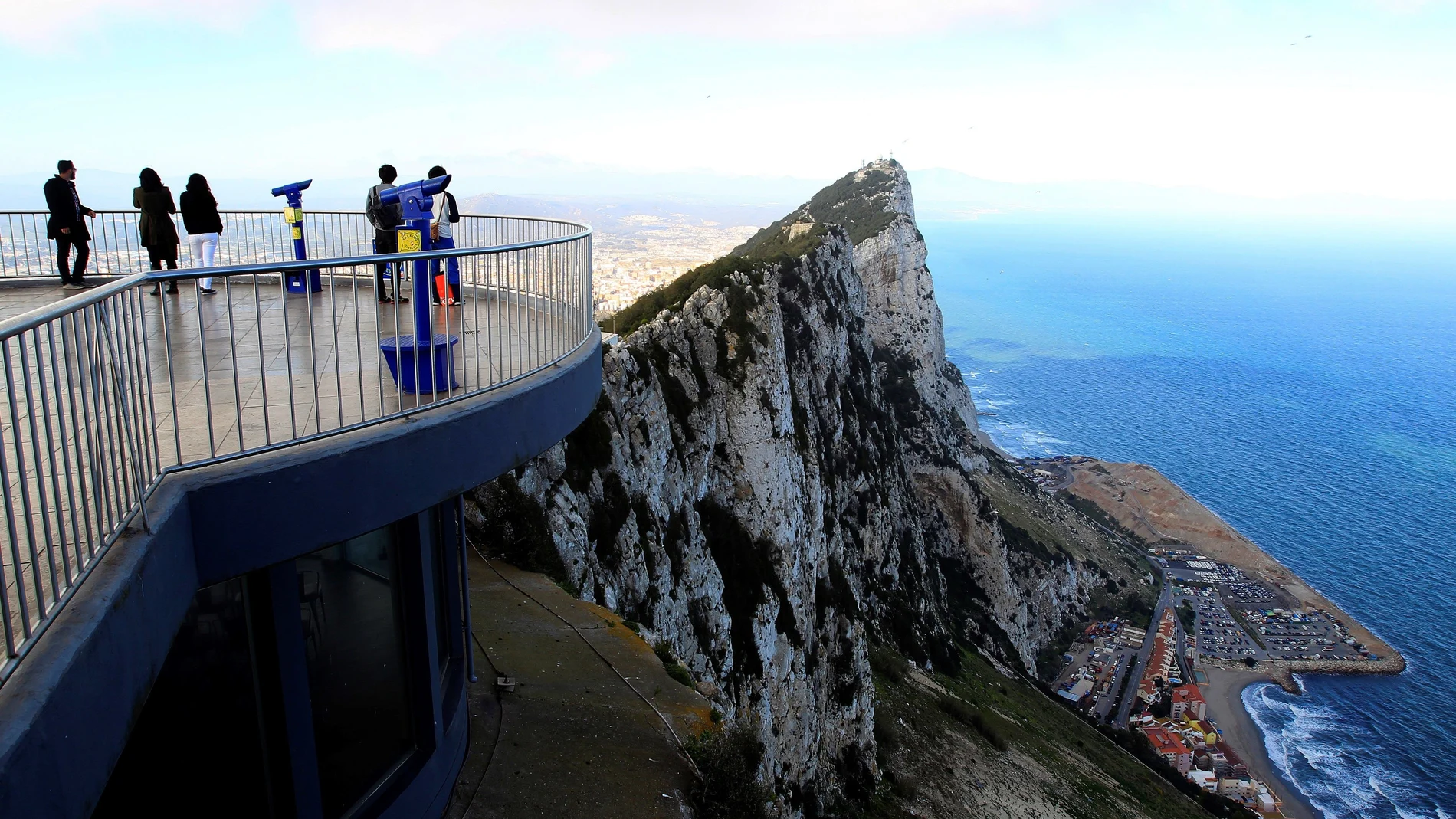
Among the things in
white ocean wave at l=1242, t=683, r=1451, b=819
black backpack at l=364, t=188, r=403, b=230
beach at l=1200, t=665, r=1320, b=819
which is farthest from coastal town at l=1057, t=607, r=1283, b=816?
black backpack at l=364, t=188, r=403, b=230

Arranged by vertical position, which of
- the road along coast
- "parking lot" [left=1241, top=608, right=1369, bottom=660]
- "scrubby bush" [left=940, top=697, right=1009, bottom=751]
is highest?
"scrubby bush" [left=940, top=697, right=1009, bottom=751]

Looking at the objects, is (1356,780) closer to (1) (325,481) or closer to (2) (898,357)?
(2) (898,357)

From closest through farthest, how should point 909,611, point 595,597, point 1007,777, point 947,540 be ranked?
point 595,597 → point 1007,777 → point 909,611 → point 947,540

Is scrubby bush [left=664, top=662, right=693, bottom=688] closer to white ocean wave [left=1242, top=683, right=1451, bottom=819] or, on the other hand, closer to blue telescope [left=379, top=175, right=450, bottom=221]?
blue telescope [left=379, top=175, right=450, bottom=221]

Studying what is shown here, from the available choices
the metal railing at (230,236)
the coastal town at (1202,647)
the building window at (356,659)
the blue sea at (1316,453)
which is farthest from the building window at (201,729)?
the blue sea at (1316,453)

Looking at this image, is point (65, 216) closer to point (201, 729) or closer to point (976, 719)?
point (201, 729)

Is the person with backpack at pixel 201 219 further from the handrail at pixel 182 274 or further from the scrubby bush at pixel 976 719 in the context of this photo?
the scrubby bush at pixel 976 719

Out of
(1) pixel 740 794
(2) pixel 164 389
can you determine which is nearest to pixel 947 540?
(1) pixel 740 794
